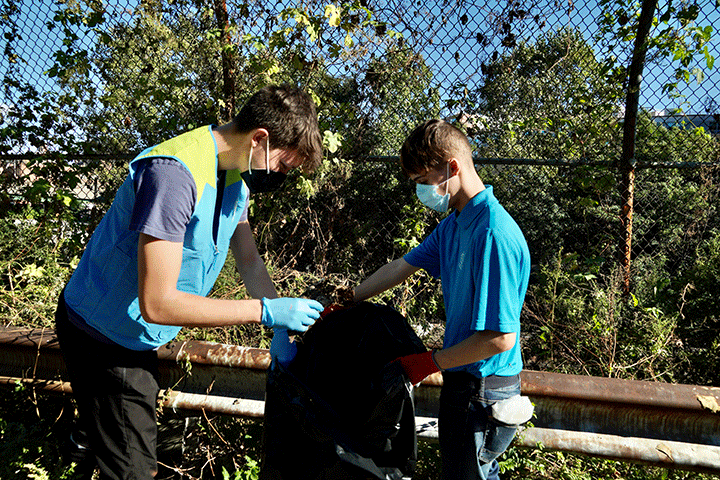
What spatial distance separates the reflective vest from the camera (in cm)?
158

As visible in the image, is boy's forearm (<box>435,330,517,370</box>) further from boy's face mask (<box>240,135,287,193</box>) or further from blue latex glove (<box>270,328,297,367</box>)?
boy's face mask (<box>240,135,287,193</box>)

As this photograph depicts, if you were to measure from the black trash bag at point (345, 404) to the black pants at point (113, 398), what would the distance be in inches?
19.5

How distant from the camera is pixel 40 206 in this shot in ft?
14.5

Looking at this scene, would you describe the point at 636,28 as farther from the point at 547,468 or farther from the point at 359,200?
the point at 547,468

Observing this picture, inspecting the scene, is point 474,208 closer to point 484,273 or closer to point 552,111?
point 484,273

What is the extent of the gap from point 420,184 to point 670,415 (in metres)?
1.42

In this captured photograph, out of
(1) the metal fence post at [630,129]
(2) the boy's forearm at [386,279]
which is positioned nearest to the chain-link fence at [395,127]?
(1) the metal fence post at [630,129]

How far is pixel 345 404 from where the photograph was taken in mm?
1753

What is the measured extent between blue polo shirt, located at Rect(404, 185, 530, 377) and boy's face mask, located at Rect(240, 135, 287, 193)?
673 mm

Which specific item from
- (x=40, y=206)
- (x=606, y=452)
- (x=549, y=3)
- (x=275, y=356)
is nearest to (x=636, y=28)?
(x=549, y=3)

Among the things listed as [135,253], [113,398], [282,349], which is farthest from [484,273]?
[113,398]

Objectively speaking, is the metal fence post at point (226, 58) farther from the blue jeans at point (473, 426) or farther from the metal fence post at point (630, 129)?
the blue jeans at point (473, 426)

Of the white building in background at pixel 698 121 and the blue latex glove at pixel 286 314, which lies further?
the white building in background at pixel 698 121

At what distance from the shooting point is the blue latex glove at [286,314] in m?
1.66
